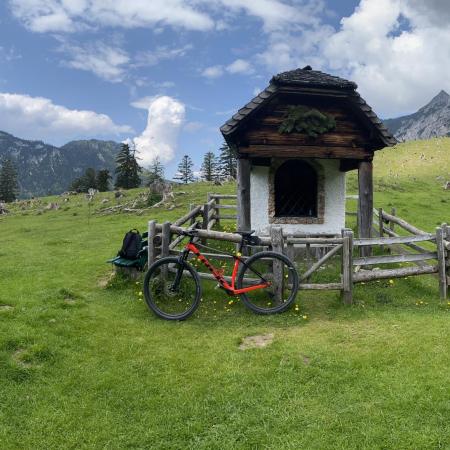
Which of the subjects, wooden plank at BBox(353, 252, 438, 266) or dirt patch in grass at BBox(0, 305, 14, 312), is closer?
dirt patch in grass at BBox(0, 305, 14, 312)

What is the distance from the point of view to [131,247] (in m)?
10.5

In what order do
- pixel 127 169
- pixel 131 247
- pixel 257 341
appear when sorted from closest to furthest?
1. pixel 257 341
2. pixel 131 247
3. pixel 127 169

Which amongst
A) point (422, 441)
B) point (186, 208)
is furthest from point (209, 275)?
point (186, 208)

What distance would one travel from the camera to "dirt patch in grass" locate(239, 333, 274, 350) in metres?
7.12

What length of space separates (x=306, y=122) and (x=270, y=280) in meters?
5.73

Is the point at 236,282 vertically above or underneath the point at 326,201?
underneath

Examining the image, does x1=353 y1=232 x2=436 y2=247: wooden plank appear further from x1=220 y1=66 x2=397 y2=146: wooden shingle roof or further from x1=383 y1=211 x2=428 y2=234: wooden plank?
x1=220 y1=66 x2=397 y2=146: wooden shingle roof

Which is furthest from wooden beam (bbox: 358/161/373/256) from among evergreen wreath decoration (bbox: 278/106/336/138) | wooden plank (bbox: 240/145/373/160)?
evergreen wreath decoration (bbox: 278/106/336/138)

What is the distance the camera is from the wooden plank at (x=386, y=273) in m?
9.15

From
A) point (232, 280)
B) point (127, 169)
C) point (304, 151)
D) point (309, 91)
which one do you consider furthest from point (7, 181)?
point (232, 280)

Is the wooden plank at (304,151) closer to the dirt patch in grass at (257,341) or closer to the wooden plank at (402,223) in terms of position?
the wooden plank at (402,223)

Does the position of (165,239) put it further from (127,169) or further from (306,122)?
(127,169)

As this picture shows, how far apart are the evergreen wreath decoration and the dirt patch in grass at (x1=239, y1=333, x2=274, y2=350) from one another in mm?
6936

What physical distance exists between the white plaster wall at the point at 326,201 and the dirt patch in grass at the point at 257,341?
22.0ft
